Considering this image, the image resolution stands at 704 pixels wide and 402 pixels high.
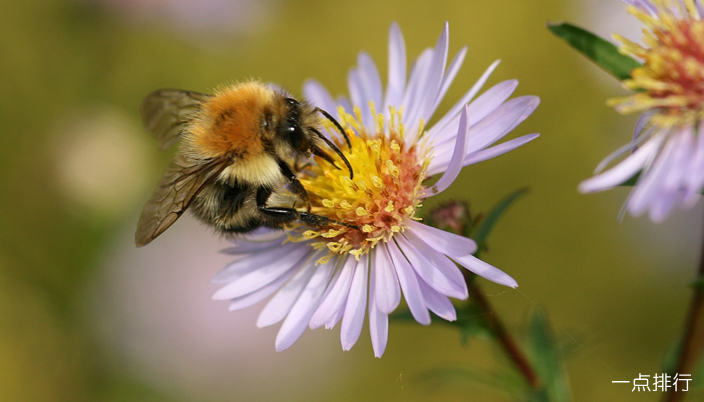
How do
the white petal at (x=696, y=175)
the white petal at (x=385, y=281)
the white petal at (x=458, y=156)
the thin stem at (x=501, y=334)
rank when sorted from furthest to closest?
1. the thin stem at (x=501, y=334)
2. the white petal at (x=385, y=281)
3. the white petal at (x=458, y=156)
4. the white petal at (x=696, y=175)

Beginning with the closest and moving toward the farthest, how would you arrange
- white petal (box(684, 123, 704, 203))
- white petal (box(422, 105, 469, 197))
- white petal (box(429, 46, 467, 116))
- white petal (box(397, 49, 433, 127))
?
1. white petal (box(684, 123, 704, 203))
2. white petal (box(422, 105, 469, 197))
3. white petal (box(429, 46, 467, 116))
4. white petal (box(397, 49, 433, 127))

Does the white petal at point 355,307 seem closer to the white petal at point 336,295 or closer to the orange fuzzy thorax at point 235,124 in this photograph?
the white petal at point 336,295

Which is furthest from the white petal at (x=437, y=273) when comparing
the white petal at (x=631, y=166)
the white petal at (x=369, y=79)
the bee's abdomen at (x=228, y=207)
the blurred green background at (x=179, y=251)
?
the blurred green background at (x=179, y=251)

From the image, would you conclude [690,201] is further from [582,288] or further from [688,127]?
[582,288]

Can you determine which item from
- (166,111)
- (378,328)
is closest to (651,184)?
(378,328)

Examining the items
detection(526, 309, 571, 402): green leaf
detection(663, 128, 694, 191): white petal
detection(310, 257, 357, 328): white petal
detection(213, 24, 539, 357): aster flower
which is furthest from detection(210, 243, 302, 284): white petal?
detection(663, 128, 694, 191): white petal

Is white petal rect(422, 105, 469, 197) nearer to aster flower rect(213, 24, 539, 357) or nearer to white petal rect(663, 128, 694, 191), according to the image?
aster flower rect(213, 24, 539, 357)

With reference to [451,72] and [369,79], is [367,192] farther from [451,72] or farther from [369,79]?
[369,79]
